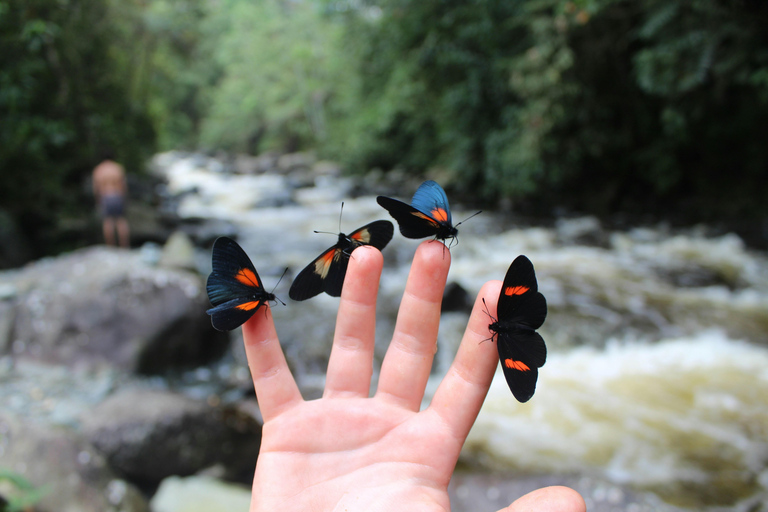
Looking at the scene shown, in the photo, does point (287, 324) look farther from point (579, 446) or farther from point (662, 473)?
point (662, 473)

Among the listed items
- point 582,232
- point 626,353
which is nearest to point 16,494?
point 626,353

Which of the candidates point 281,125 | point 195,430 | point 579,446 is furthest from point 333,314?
point 281,125

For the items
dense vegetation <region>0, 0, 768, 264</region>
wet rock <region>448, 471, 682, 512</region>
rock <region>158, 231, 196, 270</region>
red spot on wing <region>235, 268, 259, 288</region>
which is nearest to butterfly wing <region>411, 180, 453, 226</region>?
red spot on wing <region>235, 268, 259, 288</region>

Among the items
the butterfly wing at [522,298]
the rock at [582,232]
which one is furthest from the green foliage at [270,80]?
the butterfly wing at [522,298]

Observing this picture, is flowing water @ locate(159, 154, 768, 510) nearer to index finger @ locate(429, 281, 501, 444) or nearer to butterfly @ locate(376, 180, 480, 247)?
index finger @ locate(429, 281, 501, 444)

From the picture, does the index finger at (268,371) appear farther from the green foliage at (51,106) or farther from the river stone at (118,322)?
the green foliage at (51,106)
